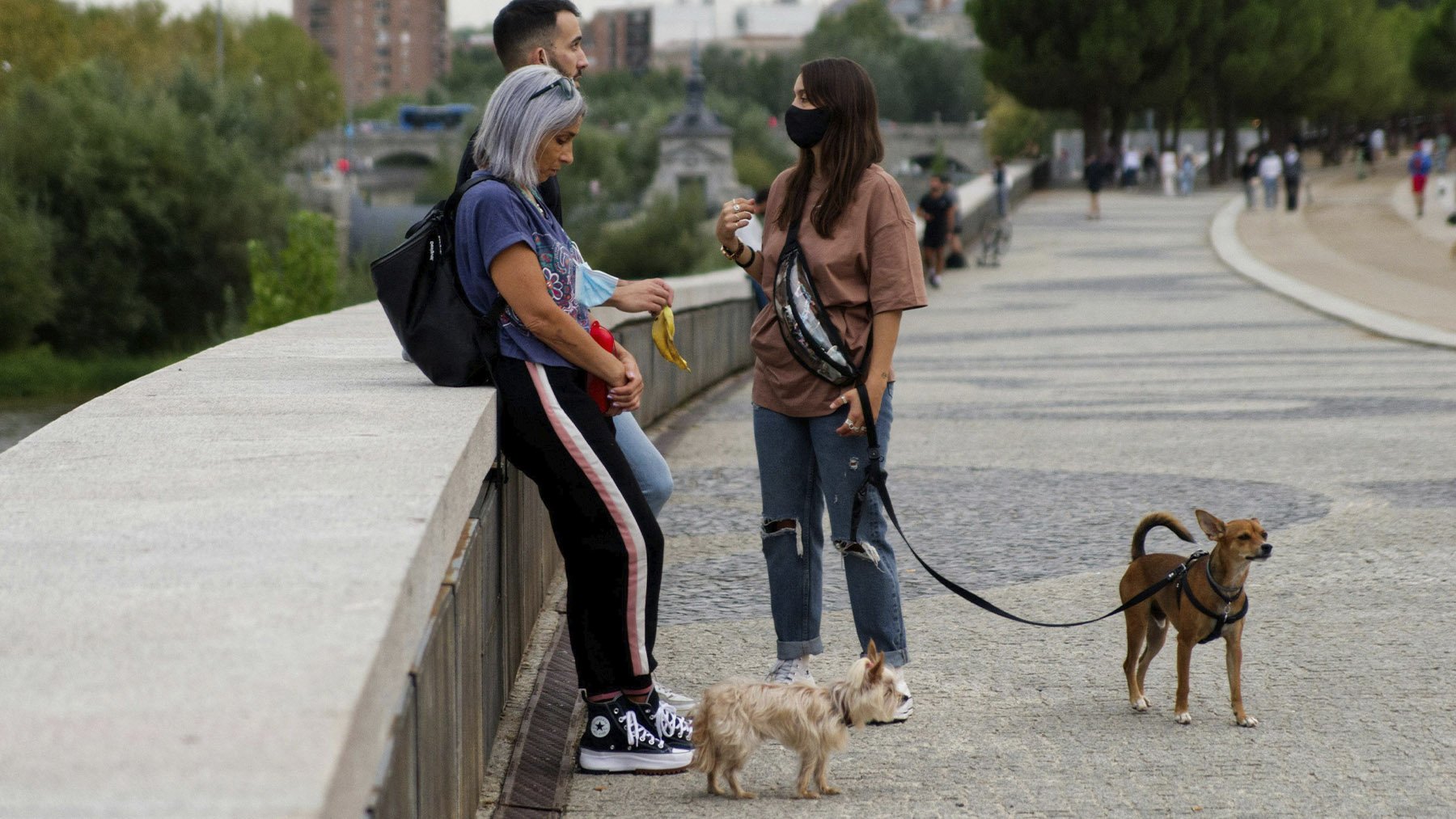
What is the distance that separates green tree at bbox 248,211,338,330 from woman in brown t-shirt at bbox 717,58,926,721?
3035 centimetres

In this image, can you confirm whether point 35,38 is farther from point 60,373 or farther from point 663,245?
point 663,245

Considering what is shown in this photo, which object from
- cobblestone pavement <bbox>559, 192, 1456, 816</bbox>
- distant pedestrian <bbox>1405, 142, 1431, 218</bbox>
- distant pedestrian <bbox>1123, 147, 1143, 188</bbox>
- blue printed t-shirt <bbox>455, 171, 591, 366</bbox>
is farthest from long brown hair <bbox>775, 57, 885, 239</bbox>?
distant pedestrian <bbox>1123, 147, 1143, 188</bbox>

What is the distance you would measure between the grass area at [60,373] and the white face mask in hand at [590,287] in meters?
35.9

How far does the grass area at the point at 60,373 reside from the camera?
39406 millimetres

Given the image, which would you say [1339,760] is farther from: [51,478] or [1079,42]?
[1079,42]

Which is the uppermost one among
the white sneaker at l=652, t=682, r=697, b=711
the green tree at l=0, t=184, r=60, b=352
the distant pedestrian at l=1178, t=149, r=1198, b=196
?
the white sneaker at l=652, t=682, r=697, b=711

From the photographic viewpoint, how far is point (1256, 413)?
37.9ft

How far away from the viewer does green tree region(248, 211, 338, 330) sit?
3484cm

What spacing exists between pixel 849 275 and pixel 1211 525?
3.80ft

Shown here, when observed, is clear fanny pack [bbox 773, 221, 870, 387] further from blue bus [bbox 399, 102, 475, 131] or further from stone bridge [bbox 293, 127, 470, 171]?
blue bus [bbox 399, 102, 475, 131]

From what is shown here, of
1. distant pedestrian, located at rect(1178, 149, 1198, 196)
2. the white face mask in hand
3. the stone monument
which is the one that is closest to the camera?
the white face mask in hand

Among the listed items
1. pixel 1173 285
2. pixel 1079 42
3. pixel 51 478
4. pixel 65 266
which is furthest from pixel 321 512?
pixel 1079 42

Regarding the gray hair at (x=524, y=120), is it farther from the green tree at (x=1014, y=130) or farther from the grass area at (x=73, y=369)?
the green tree at (x=1014, y=130)

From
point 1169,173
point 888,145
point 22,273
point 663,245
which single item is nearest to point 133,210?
point 22,273
